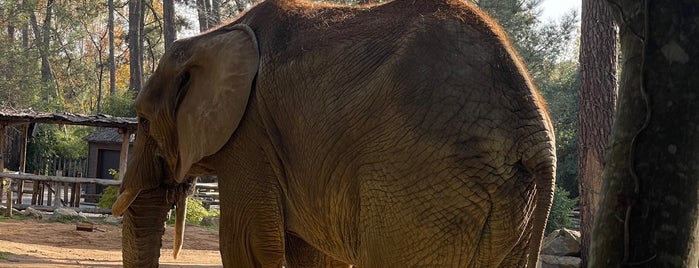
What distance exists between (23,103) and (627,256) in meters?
42.6

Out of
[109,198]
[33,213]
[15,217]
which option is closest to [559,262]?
[109,198]

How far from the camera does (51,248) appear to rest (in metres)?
14.5

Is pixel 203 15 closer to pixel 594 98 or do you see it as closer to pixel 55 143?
pixel 55 143

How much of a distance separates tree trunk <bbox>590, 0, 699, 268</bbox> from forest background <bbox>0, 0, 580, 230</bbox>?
13391mm

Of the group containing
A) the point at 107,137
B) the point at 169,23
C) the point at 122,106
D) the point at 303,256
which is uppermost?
the point at 169,23

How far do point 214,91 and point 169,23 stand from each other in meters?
21.8

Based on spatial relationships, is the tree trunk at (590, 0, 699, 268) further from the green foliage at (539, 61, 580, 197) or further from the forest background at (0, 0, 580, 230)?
the green foliage at (539, 61, 580, 197)

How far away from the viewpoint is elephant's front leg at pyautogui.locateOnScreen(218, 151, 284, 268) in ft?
17.4

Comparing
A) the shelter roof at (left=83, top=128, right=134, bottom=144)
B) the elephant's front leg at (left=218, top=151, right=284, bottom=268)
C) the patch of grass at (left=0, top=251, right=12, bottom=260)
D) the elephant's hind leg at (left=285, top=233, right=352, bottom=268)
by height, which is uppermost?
the shelter roof at (left=83, top=128, right=134, bottom=144)

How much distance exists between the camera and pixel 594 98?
11531 mm

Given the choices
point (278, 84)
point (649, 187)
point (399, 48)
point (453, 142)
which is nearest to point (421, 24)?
point (399, 48)

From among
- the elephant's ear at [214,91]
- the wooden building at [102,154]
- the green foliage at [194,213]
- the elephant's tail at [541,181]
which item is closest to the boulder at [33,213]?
the green foliage at [194,213]

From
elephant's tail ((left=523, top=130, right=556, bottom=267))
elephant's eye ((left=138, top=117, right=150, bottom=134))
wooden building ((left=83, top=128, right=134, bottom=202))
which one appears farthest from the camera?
wooden building ((left=83, top=128, right=134, bottom=202))

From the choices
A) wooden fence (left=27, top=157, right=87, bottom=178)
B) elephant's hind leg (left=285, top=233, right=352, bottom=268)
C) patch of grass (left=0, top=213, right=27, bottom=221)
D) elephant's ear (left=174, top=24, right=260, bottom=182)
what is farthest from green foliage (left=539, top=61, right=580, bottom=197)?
elephant's ear (left=174, top=24, right=260, bottom=182)
